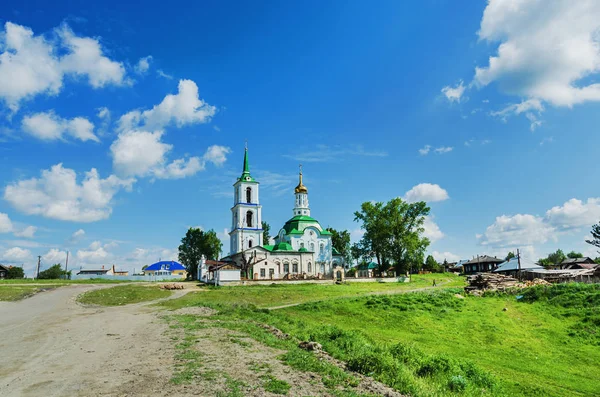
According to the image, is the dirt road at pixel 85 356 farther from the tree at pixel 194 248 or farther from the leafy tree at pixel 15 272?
the leafy tree at pixel 15 272

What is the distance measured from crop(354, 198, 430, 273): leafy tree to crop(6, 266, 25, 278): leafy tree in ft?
231

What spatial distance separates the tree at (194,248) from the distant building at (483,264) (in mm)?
64707

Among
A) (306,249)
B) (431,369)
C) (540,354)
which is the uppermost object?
(306,249)

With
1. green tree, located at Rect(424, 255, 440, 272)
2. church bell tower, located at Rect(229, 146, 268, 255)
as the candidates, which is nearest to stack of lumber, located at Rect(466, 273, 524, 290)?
church bell tower, located at Rect(229, 146, 268, 255)

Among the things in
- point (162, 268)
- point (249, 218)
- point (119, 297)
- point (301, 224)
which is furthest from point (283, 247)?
point (162, 268)

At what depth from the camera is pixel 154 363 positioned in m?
11.5

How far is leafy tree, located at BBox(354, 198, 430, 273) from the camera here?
218 feet

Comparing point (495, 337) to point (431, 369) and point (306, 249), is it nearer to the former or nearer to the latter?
point (431, 369)

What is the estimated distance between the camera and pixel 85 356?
12828mm

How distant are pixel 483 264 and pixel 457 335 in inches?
3401

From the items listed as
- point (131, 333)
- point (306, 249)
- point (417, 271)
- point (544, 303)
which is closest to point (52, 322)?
point (131, 333)

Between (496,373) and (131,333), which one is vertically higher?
(131,333)

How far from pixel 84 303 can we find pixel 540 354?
31484mm

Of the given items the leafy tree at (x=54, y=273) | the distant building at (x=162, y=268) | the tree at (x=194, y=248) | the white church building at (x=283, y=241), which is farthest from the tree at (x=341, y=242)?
the leafy tree at (x=54, y=273)
